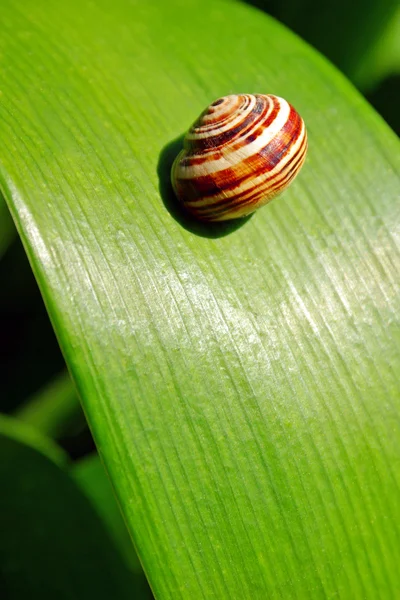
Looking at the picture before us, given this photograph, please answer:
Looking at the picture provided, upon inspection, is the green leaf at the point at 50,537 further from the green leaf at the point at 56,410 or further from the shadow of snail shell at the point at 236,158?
the shadow of snail shell at the point at 236,158

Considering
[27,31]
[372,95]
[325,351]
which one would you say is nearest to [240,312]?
[325,351]

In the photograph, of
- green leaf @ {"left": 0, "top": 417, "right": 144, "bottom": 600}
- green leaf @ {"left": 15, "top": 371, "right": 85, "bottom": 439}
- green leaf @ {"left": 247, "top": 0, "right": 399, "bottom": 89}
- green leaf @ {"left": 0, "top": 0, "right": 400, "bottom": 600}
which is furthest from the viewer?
green leaf @ {"left": 15, "top": 371, "right": 85, "bottom": 439}

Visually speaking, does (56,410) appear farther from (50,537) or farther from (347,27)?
(347,27)

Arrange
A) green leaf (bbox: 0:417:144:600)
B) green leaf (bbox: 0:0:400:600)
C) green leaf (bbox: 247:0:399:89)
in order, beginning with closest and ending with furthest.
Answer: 1. green leaf (bbox: 0:0:400:600)
2. green leaf (bbox: 0:417:144:600)
3. green leaf (bbox: 247:0:399:89)

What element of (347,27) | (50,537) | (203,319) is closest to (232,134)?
(203,319)

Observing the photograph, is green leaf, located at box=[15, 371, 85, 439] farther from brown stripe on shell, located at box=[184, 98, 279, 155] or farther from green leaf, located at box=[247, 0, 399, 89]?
green leaf, located at box=[247, 0, 399, 89]

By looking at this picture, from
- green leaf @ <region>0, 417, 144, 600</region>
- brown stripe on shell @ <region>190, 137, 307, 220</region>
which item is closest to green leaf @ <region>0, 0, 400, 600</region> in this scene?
brown stripe on shell @ <region>190, 137, 307, 220</region>
